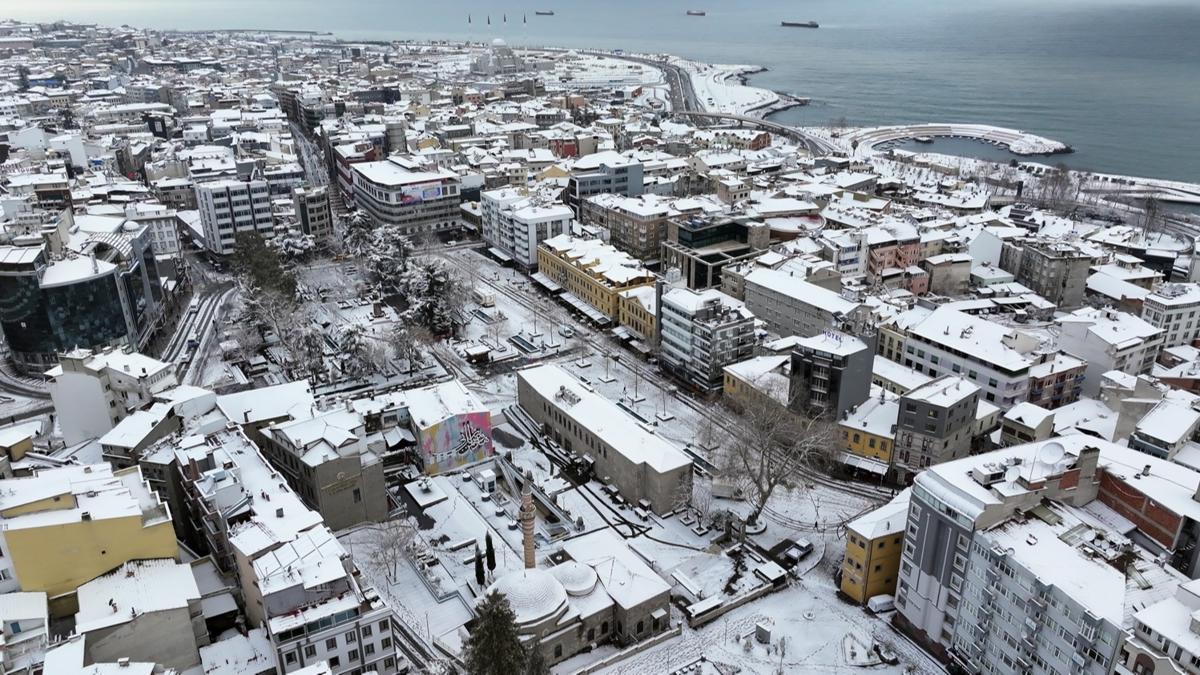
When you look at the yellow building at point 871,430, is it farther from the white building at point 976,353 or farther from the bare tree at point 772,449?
the white building at point 976,353

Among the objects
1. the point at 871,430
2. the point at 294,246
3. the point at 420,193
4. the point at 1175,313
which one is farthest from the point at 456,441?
the point at 1175,313

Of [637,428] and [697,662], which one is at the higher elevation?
[637,428]

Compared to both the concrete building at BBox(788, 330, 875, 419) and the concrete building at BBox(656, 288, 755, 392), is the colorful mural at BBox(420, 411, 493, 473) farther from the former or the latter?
the concrete building at BBox(788, 330, 875, 419)

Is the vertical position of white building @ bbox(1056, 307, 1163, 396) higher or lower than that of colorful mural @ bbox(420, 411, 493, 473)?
higher

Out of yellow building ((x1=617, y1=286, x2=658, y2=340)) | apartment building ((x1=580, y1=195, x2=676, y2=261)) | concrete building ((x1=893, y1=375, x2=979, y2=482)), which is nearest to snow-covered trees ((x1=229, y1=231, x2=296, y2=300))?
yellow building ((x1=617, y1=286, x2=658, y2=340))

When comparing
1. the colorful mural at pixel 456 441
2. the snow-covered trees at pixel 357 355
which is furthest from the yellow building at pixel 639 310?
the snow-covered trees at pixel 357 355

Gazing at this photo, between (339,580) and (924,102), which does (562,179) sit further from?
(924,102)

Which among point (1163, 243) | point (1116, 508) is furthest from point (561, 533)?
point (1163, 243)
